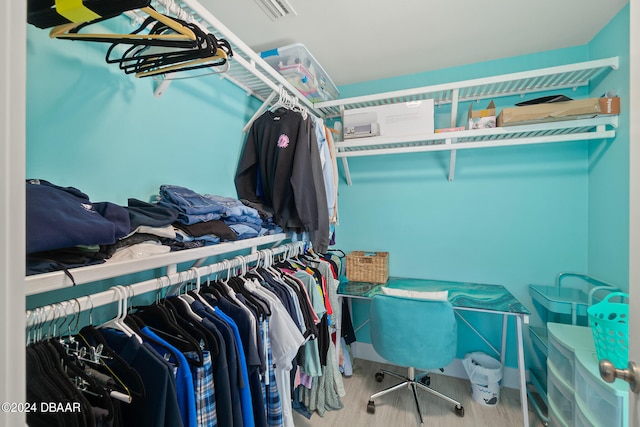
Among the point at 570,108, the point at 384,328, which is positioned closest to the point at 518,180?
the point at 570,108

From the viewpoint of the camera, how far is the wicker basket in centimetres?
229

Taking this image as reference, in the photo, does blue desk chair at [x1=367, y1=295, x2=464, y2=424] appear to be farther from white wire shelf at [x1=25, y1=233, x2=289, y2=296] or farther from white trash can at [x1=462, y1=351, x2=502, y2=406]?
white wire shelf at [x1=25, y1=233, x2=289, y2=296]

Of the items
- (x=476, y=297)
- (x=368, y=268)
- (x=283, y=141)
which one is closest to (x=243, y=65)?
(x=283, y=141)

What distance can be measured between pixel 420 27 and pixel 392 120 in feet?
1.86

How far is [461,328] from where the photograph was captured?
230 centimetres

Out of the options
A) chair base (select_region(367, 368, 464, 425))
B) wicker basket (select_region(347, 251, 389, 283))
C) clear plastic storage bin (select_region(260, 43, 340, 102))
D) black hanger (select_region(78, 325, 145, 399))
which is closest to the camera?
black hanger (select_region(78, 325, 145, 399))

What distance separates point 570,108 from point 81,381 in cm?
247

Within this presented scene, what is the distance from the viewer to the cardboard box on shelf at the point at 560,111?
161cm

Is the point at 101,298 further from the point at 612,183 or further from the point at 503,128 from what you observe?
the point at 612,183

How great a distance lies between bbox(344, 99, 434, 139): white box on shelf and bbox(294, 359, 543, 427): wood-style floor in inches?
73.5

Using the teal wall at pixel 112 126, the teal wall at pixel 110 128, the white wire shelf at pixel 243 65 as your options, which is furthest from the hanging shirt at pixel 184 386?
the white wire shelf at pixel 243 65

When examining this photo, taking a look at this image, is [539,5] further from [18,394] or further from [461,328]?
[18,394]

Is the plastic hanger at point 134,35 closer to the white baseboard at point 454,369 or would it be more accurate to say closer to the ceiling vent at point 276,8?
the ceiling vent at point 276,8

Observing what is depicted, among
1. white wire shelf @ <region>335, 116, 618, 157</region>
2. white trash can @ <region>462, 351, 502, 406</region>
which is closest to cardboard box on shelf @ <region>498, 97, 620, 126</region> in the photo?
white wire shelf @ <region>335, 116, 618, 157</region>
